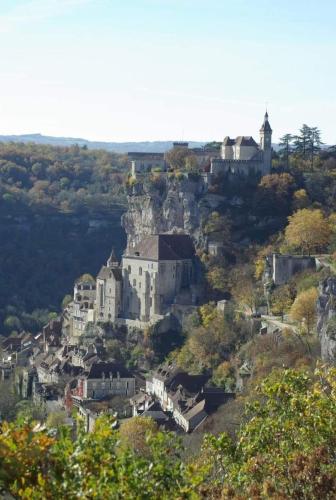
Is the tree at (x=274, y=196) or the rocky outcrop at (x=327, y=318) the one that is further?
the tree at (x=274, y=196)

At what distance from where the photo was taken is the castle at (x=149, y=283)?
68.3 m

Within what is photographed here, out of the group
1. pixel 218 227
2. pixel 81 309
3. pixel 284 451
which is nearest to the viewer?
pixel 284 451

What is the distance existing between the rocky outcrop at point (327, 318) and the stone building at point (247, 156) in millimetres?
20669

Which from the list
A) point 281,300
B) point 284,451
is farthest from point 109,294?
point 284,451

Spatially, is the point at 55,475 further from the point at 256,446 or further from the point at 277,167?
the point at 277,167

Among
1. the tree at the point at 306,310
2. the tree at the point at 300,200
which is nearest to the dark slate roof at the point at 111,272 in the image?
the tree at the point at 300,200

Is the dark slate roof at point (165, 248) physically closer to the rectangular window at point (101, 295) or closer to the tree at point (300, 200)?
the rectangular window at point (101, 295)

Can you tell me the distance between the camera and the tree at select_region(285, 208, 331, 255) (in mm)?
66875

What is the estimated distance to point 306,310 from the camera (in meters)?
57.8

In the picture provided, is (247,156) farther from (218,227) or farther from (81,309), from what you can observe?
(81,309)

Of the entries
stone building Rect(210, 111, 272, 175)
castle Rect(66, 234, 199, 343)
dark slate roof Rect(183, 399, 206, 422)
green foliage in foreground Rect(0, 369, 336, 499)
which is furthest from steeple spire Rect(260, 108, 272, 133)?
green foliage in foreground Rect(0, 369, 336, 499)

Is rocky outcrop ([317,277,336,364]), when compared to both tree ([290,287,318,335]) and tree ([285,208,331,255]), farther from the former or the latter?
tree ([285,208,331,255])

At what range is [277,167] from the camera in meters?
78.1

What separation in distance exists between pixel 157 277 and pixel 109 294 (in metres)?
3.90
